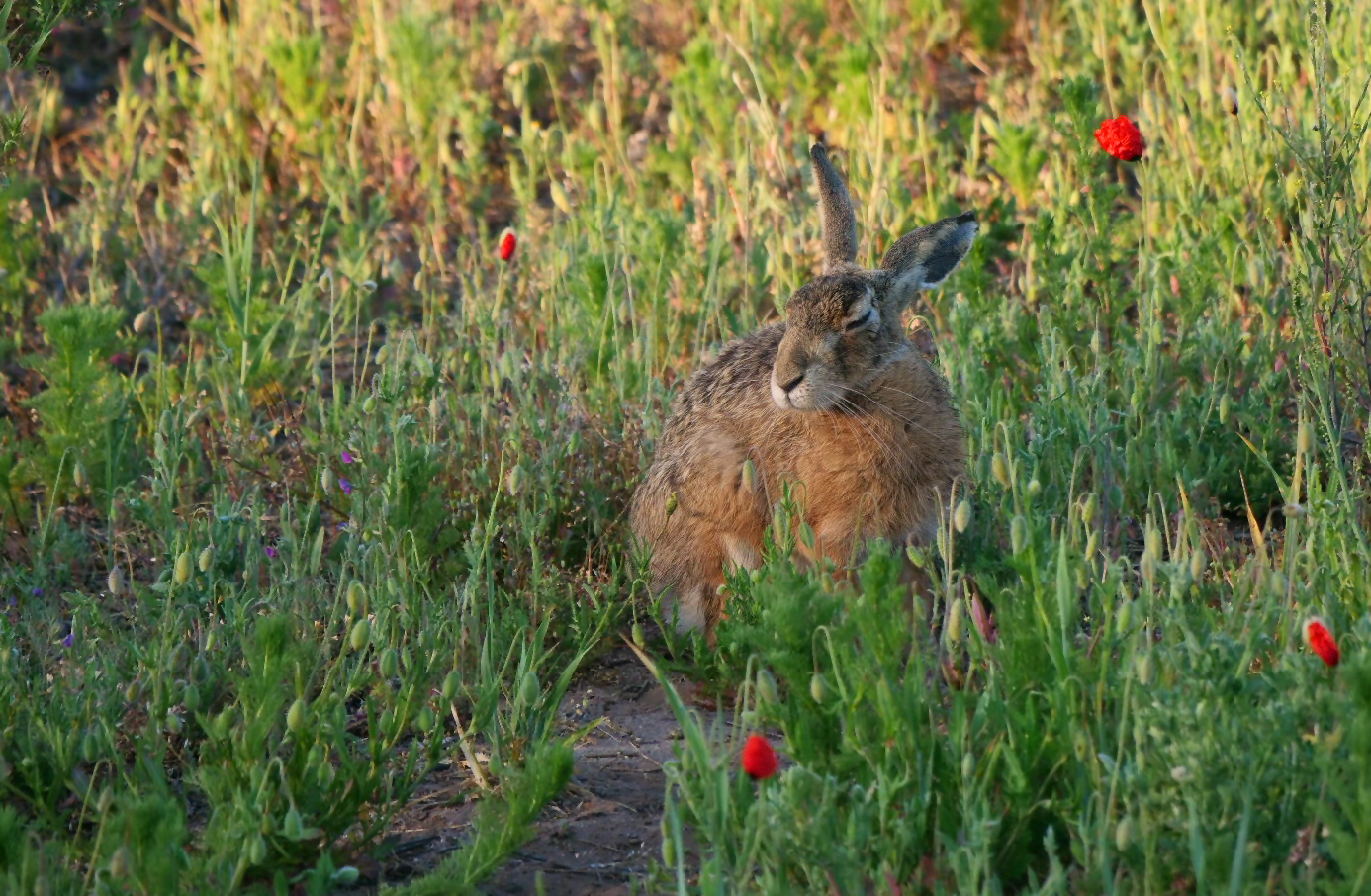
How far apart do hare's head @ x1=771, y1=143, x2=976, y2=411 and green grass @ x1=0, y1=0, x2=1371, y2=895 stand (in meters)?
0.43

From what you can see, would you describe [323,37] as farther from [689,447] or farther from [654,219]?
[689,447]

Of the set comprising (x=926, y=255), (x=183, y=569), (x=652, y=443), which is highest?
(x=926, y=255)

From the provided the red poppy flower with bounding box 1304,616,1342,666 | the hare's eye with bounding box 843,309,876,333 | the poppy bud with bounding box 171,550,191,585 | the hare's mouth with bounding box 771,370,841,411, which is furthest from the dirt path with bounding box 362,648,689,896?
the red poppy flower with bounding box 1304,616,1342,666

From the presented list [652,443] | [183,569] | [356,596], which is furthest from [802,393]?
[183,569]

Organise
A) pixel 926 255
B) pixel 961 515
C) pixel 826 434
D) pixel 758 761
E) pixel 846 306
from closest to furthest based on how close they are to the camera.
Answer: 1. pixel 758 761
2. pixel 961 515
3. pixel 846 306
4. pixel 826 434
5. pixel 926 255

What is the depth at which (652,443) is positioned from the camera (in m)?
5.21

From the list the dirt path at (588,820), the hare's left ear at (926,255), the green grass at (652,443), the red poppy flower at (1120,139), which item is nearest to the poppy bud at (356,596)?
the green grass at (652,443)

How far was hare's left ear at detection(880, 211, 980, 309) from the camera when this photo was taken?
4.54 metres

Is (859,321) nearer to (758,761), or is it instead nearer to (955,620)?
(955,620)

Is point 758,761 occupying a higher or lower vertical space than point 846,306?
lower

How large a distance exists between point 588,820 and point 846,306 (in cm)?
145

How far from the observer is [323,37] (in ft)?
27.2

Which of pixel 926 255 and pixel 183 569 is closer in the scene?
pixel 183 569

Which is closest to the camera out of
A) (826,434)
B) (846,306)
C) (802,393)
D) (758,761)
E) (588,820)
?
(758,761)
